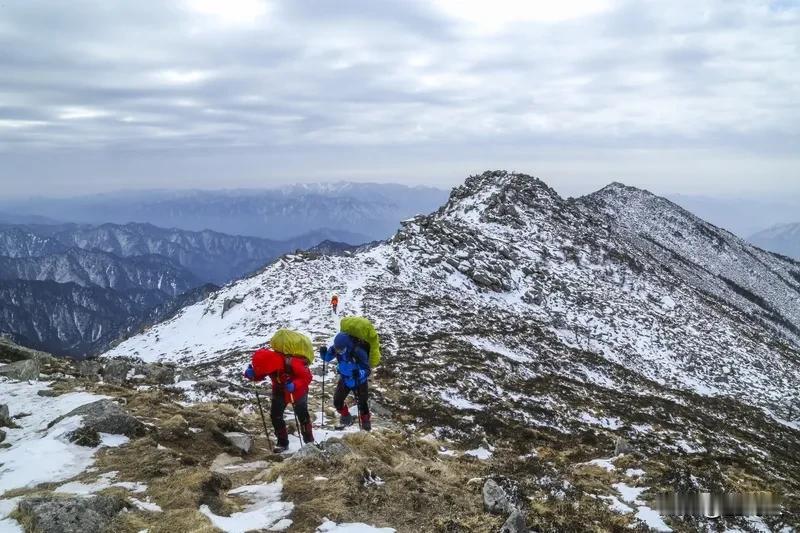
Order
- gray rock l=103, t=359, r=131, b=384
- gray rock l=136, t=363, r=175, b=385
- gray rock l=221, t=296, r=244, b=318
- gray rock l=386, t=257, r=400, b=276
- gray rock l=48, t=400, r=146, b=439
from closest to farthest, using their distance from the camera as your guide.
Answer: gray rock l=48, t=400, r=146, b=439 → gray rock l=103, t=359, r=131, b=384 → gray rock l=136, t=363, r=175, b=385 → gray rock l=221, t=296, r=244, b=318 → gray rock l=386, t=257, r=400, b=276

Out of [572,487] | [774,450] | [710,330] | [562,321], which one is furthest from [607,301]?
[572,487]

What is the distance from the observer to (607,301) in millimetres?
44344

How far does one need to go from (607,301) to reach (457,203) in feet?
89.2

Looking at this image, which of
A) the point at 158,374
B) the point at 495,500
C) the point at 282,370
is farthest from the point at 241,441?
the point at 158,374

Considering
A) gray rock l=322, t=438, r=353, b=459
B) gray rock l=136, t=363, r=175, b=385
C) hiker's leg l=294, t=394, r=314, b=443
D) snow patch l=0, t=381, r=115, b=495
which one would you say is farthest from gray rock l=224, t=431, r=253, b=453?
gray rock l=136, t=363, r=175, b=385

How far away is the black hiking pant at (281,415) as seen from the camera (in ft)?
34.2

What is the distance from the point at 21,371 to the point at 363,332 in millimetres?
10322

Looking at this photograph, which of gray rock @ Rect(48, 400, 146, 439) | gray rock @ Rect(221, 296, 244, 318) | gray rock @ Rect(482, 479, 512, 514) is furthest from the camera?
gray rock @ Rect(221, 296, 244, 318)

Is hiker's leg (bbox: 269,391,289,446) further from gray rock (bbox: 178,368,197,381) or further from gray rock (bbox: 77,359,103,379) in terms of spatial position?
gray rock (bbox: 178,368,197,381)

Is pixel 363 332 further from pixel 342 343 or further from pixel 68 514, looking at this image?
pixel 68 514

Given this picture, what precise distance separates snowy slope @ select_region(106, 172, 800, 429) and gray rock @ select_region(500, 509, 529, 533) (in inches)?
508

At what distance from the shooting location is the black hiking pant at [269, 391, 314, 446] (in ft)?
34.2

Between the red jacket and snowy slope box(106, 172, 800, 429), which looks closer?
the red jacket

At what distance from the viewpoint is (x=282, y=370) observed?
10.3 m
